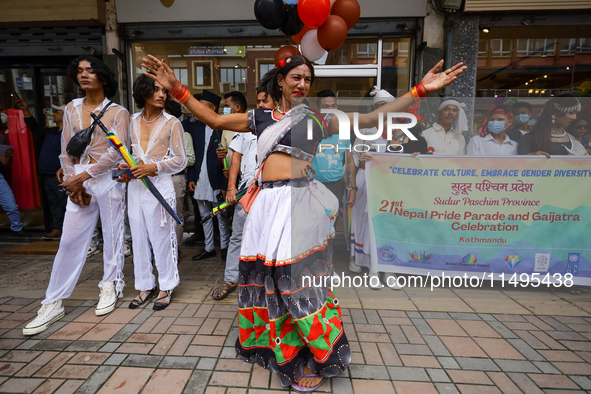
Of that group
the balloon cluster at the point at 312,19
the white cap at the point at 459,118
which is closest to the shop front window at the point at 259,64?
the white cap at the point at 459,118

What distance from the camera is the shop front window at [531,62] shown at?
16.3ft

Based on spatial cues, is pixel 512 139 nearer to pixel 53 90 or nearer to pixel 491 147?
pixel 491 147

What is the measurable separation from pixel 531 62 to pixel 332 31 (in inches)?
191

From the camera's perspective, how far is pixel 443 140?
153 inches

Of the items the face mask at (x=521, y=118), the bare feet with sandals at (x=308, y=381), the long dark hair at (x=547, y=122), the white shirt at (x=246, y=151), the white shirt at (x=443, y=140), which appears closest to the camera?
the bare feet with sandals at (x=308, y=381)

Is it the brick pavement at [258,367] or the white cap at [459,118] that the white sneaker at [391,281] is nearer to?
the brick pavement at [258,367]

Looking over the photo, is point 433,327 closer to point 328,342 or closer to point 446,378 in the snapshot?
point 446,378

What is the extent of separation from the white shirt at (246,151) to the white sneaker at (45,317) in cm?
196

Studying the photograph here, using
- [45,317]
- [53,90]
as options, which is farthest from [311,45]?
[53,90]

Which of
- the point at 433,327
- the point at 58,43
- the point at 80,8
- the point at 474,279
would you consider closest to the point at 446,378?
the point at 433,327

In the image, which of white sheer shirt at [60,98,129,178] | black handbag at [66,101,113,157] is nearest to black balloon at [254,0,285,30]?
white sheer shirt at [60,98,129,178]

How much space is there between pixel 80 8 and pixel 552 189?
6511 millimetres

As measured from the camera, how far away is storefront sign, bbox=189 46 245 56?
5309 millimetres

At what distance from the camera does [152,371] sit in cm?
208
